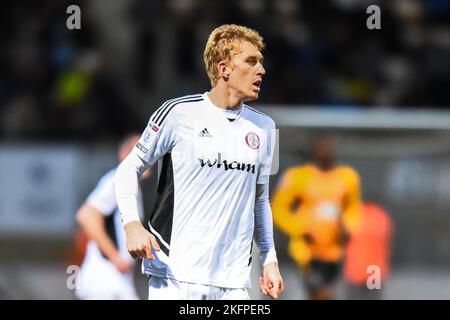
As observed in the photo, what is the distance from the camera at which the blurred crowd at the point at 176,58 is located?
14.7 meters

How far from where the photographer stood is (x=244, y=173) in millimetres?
5090

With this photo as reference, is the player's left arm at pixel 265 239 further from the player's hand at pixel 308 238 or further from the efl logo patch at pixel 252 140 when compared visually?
the player's hand at pixel 308 238

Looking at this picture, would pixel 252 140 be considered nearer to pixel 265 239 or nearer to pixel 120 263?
pixel 265 239

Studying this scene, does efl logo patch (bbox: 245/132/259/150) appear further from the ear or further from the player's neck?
the ear

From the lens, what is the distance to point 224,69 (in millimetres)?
5070

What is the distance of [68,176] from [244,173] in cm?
867

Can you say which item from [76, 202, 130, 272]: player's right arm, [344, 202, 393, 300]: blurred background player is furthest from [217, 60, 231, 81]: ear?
[344, 202, 393, 300]: blurred background player

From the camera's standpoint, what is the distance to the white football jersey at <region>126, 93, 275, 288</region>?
5070 millimetres

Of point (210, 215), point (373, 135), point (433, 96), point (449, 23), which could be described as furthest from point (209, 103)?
point (449, 23)

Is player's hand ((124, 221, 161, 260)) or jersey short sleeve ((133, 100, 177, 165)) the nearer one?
player's hand ((124, 221, 161, 260))

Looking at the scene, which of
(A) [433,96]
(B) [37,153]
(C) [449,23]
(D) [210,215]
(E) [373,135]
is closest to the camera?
(D) [210,215]

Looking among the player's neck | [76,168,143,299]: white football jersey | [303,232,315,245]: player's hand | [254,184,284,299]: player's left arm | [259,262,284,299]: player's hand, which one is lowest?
[303,232,315,245]: player's hand

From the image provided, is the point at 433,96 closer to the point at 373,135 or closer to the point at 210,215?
the point at 373,135

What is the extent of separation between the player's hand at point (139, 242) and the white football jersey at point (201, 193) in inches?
7.9
